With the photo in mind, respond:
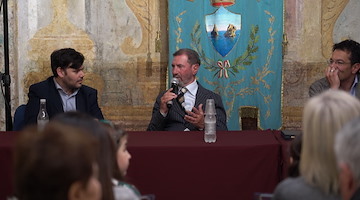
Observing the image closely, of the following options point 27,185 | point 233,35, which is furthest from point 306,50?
point 27,185

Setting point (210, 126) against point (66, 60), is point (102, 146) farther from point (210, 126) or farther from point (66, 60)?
point (66, 60)

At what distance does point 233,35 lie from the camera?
5.44m

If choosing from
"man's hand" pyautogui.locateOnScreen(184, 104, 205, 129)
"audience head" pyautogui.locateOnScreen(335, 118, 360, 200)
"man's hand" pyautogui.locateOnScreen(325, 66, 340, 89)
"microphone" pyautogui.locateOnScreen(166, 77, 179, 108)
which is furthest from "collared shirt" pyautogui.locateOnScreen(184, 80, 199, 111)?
"audience head" pyautogui.locateOnScreen(335, 118, 360, 200)

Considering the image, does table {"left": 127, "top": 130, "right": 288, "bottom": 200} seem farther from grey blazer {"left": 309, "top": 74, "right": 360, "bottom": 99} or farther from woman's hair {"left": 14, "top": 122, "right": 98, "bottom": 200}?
woman's hair {"left": 14, "top": 122, "right": 98, "bottom": 200}

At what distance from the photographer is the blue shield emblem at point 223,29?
5426mm

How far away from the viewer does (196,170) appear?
325cm

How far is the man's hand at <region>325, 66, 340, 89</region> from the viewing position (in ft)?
13.6

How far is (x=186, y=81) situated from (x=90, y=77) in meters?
1.62

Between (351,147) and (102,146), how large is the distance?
0.72 m

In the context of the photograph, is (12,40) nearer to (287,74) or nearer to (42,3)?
(42,3)

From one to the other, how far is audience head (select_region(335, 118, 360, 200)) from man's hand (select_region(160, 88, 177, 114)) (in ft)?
8.20

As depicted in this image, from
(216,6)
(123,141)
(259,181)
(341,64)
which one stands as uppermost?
(216,6)

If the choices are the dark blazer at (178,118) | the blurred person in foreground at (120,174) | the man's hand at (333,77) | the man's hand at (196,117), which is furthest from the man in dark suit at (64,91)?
the blurred person in foreground at (120,174)

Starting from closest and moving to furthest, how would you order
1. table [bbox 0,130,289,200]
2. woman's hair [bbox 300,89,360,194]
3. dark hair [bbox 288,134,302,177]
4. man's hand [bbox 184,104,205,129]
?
woman's hair [bbox 300,89,360,194] → dark hair [bbox 288,134,302,177] → table [bbox 0,130,289,200] → man's hand [bbox 184,104,205,129]
